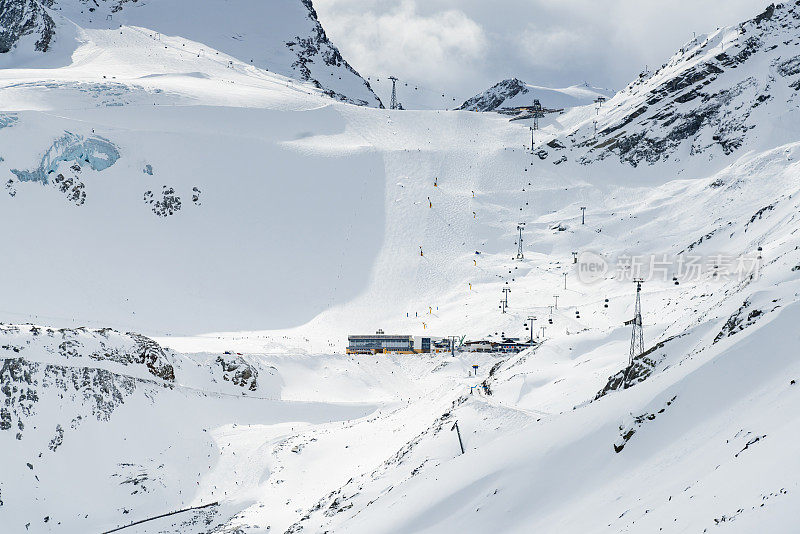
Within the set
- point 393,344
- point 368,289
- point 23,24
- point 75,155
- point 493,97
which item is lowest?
point 393,344

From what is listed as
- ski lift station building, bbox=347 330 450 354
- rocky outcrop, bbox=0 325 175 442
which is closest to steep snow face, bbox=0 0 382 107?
ski lift station building, bbox=347 330 450 354

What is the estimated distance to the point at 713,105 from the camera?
343ft

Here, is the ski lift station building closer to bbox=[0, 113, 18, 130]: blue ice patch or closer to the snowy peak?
bbox=[0, 113, 18, 130]: blue ice patch

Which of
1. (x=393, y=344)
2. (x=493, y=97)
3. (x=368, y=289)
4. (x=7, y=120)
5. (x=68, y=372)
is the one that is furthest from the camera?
(x=493, y=97)

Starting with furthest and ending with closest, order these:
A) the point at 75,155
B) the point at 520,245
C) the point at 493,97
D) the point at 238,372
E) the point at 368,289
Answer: the point at 493,97 < the point at 75,155 < the point at 520,245 < the point at 368,289 < the point at 238,372

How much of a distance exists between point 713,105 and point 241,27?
101224 millimetres

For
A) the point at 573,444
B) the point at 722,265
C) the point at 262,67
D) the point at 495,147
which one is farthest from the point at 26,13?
the point at 573,444

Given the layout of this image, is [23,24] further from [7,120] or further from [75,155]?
[75,155]

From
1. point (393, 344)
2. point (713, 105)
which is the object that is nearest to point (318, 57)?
point (713, 105)

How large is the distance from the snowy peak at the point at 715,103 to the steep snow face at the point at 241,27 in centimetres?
5525

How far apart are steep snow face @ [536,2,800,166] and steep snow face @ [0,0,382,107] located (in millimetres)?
54442

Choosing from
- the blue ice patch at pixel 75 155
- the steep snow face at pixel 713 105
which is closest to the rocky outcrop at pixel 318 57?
the steep snow face at pixel 713 105

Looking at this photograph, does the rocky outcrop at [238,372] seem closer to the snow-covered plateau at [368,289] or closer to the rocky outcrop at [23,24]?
the snow-covered plateau at [368,289]

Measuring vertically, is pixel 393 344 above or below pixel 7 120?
below
